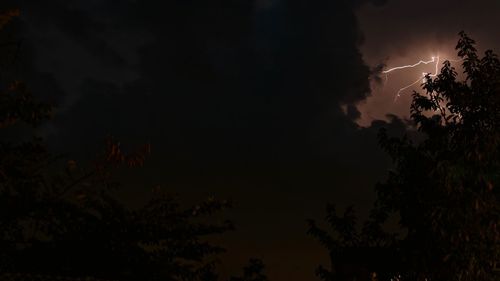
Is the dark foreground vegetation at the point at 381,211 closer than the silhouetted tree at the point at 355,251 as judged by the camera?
Yes

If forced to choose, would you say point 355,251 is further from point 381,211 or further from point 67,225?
point 67,225

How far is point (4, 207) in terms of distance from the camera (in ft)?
27.5

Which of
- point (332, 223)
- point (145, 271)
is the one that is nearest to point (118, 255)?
point (145, 271)

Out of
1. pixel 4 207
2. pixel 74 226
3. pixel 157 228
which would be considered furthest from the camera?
pixel 157 228

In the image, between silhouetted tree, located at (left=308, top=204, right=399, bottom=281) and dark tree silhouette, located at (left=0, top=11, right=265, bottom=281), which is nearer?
dark tree silhouette, located at (left=0, top=11, right=265, bottom=281)

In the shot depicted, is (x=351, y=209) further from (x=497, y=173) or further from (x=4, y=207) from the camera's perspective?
(x=4, y=207)

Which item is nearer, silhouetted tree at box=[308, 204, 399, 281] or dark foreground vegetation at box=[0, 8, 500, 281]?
dark foreground vegetation at box=[0, 8, 500, 281]

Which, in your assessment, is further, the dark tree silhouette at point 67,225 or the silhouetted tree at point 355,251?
the silhouetted tree at point 355,251

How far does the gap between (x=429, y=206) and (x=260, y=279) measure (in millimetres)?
7564

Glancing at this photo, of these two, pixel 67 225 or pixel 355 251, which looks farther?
pixel 355 251

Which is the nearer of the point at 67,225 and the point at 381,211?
the point at 67,225

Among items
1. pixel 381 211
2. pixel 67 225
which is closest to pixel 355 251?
pixel 381 211

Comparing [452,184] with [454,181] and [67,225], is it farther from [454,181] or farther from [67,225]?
[67,225]

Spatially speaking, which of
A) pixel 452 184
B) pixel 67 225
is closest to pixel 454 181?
pixel 452 184
